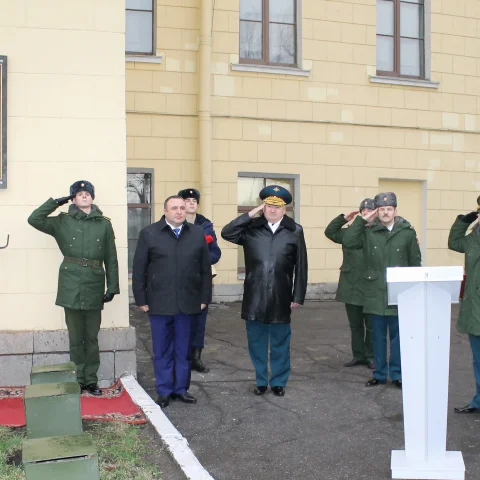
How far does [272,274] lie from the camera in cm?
639

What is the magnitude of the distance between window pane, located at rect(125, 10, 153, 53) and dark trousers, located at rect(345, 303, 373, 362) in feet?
21.3

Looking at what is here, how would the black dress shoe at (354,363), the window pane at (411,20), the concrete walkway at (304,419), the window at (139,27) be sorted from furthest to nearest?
the window pane at (411,20) < the window at (139,27) < the black dress shoe at (354,363) < the concrete walkway at (304,419)

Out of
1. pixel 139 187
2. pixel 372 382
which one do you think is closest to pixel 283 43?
pixel 139 187

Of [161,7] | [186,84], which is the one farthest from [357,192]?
[161,7]

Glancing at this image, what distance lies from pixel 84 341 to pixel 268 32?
7849 millimetres

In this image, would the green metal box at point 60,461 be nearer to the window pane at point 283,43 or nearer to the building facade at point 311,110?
the building facade at point 311,110

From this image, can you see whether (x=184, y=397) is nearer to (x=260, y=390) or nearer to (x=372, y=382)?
(x=260, y=390)

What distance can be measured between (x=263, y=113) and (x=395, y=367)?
6611mm

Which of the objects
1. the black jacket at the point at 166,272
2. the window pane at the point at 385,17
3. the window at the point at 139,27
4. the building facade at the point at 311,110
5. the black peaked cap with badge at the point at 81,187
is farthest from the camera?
the window pane at the point at 385,17

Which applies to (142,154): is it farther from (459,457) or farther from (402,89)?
(459,457)

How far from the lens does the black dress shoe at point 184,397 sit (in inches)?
243

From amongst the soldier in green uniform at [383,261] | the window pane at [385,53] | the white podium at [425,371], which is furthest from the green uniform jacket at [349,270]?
the window pane at [385,53]

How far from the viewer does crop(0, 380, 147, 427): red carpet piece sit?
545 cm

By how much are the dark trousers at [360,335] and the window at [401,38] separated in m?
6.78
